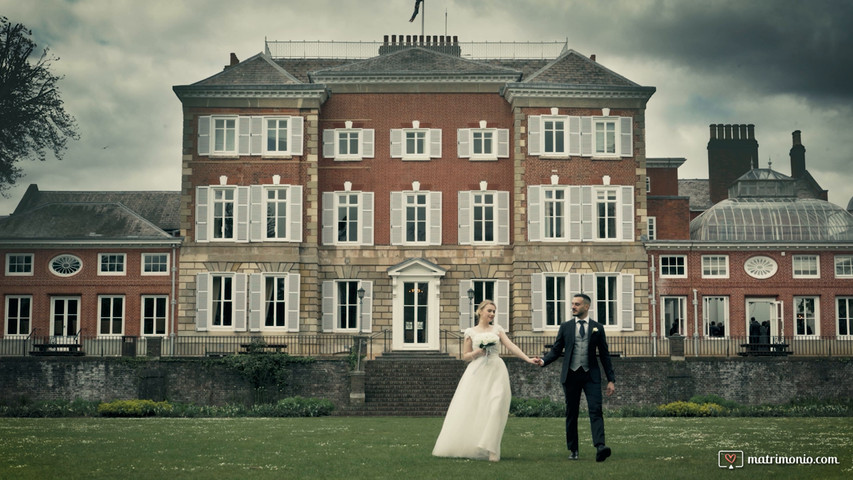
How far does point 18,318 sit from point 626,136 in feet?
79.5

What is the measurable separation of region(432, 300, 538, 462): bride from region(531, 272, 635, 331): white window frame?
23.8 metres

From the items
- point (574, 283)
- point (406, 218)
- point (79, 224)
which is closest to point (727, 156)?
point (574, 283)

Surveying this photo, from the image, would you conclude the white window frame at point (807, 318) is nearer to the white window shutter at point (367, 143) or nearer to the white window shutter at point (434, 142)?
the white window shutter at point (434, 142)

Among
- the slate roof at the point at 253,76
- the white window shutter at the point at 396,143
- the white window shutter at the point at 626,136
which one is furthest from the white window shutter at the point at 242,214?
the white window shutter at the point at 626,136

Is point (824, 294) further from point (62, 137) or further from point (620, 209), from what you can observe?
point (62, 137)

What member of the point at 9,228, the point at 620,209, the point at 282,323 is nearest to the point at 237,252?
the point at 282,323

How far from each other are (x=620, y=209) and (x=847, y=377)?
Result: 1005cm

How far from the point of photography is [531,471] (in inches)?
426

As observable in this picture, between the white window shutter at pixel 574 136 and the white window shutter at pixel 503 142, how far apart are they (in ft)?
8.02

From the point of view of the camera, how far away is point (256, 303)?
35938mm

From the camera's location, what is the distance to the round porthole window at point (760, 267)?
37.4 m

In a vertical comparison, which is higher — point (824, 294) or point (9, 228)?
point (9, 228)

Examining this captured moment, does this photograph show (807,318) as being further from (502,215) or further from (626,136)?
(502,215)

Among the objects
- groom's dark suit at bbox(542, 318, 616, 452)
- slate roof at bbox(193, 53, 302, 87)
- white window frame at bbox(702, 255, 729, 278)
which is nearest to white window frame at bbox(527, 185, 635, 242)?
white window frame at bbox(702, 255, 729, 278)
